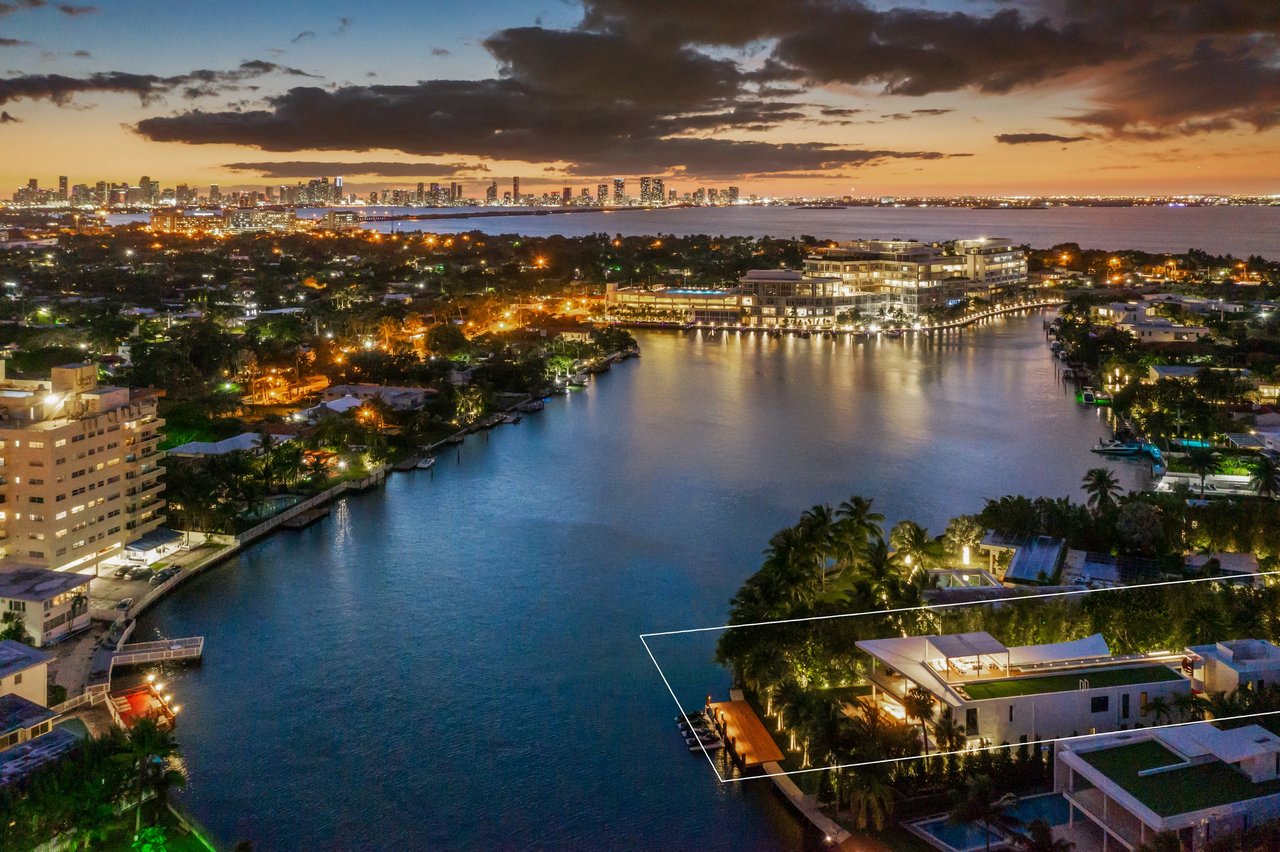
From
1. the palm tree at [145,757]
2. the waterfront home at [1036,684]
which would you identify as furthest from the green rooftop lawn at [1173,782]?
the palm tree at [145,757]

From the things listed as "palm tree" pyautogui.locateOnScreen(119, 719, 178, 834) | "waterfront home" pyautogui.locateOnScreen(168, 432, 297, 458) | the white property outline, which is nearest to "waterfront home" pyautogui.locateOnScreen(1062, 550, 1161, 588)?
the white property outline

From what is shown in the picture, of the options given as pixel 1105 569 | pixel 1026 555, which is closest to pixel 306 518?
pixel 1026 555

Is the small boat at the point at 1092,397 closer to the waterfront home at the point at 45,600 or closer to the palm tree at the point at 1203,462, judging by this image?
the palm tree at the point at 1203,462

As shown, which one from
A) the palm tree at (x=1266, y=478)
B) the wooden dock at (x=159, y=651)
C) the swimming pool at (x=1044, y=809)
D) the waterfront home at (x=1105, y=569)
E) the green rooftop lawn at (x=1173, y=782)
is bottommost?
the wooden dock at (x=159, y=651)

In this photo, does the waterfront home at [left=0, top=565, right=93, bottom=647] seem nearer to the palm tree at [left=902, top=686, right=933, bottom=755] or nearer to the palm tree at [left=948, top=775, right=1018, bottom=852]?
the palm tree at [left=902, top=686, right=933, bottom=755]

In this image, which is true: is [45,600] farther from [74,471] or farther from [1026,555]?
[1026,555]

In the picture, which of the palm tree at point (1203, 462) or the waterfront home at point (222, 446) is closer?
the palm tree at point (1203, 462)

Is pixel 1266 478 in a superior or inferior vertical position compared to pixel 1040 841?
superior
